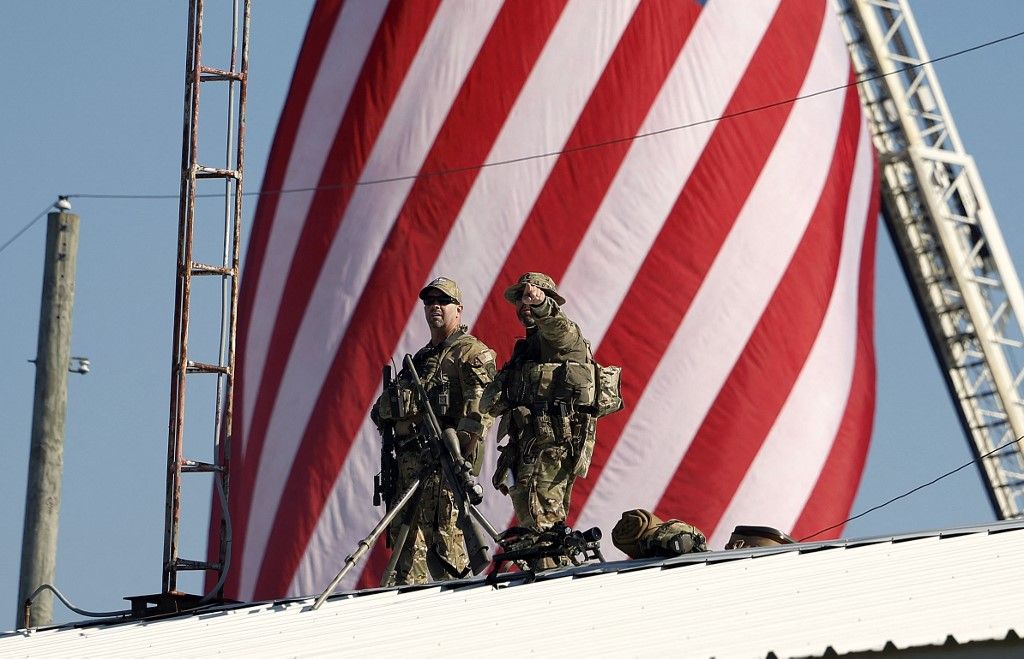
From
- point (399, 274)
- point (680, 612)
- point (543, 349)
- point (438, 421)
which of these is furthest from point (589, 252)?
point (680, 612)

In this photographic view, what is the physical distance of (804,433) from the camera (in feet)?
52.8

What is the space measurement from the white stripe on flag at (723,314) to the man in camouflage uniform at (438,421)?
4685 millimetres

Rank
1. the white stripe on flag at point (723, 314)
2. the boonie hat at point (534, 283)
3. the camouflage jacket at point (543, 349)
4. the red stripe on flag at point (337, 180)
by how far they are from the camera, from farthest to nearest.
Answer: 1. the red stripe on flag at point (337, 180)
2. the white stripe on flag at point (723, 314)
3. the camouflage jacket at point (543, 349)
4. the boonie hat at point (534, 283)

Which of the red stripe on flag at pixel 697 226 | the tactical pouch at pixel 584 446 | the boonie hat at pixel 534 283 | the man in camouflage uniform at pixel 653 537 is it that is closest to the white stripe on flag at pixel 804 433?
the red stripe on flag at pixel 697 226

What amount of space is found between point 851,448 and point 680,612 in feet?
32.3

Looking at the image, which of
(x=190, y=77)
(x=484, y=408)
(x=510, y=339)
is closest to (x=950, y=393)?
(x=510, y=339)

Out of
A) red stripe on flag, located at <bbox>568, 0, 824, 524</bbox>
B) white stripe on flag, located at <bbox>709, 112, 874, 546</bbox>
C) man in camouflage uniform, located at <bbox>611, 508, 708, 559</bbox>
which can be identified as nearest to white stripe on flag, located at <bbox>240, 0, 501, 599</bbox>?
red stripe on flag, located at <bbox>568, 0, 824, 524</bbox>

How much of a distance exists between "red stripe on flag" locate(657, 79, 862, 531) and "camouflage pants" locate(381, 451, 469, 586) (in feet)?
16.6

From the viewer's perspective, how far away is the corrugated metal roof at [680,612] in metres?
6.26

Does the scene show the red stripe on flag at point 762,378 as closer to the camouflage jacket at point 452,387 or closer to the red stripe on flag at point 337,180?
the red stripe on flag at point 337,180

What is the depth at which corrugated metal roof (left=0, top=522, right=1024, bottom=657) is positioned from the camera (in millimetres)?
6262

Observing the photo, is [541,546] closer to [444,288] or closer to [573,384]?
[573,384]

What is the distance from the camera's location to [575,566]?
8.80 m

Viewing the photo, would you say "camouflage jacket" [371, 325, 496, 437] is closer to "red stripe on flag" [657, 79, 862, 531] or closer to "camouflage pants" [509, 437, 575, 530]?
"camouflage pants" [509, 437, 575, 530]
